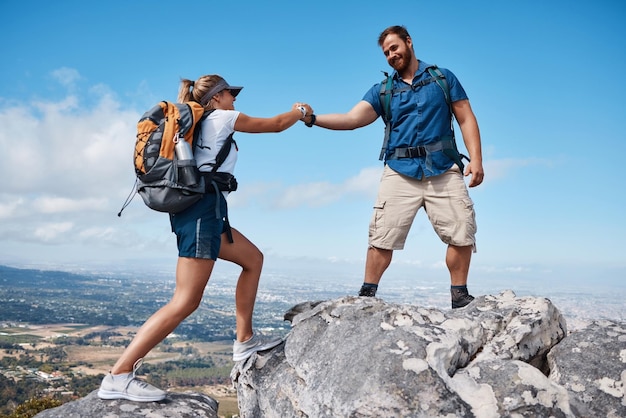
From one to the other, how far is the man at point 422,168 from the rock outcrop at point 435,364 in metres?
0.96

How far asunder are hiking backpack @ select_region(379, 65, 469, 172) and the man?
0.05 ft

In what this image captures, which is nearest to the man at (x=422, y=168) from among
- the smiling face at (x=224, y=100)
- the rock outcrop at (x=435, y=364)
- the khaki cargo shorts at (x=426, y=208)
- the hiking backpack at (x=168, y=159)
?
the khaki cargo shorts at (x=426, y=208)

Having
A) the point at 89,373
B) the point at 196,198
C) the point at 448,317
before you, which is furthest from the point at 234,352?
the point at 89,373

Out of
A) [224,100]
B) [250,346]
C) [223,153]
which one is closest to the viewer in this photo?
[223,153]

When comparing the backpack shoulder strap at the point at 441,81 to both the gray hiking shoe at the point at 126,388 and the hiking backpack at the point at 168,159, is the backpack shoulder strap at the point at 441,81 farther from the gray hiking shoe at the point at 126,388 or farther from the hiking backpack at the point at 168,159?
the gray hiking shoe at the point at 126,388

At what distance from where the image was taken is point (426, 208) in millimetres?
7746

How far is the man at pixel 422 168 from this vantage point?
753 centimetres

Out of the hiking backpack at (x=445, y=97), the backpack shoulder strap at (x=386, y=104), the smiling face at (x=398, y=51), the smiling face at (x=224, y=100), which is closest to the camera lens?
the smiling face at (x=224, y=100)

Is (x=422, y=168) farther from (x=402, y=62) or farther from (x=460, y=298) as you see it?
(x=460, y=298)

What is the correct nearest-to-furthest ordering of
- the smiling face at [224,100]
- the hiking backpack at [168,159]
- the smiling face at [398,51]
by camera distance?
1. the hiking backpack at [168,159]
2. the smiling face at [224,100]
3. the smiling face at [398,51]

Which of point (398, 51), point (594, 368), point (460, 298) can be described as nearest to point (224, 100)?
point (398, 51)

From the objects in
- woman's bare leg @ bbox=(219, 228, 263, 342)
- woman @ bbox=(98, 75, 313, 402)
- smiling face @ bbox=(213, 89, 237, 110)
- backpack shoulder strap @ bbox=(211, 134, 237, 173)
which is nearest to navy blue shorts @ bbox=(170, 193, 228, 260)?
woman @ bbox=(98, 75, 313, 402)

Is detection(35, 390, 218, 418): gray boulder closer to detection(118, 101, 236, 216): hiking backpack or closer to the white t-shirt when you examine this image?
detection(118, 101, 236, 216): hiking backpack

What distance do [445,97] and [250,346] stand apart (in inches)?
167
